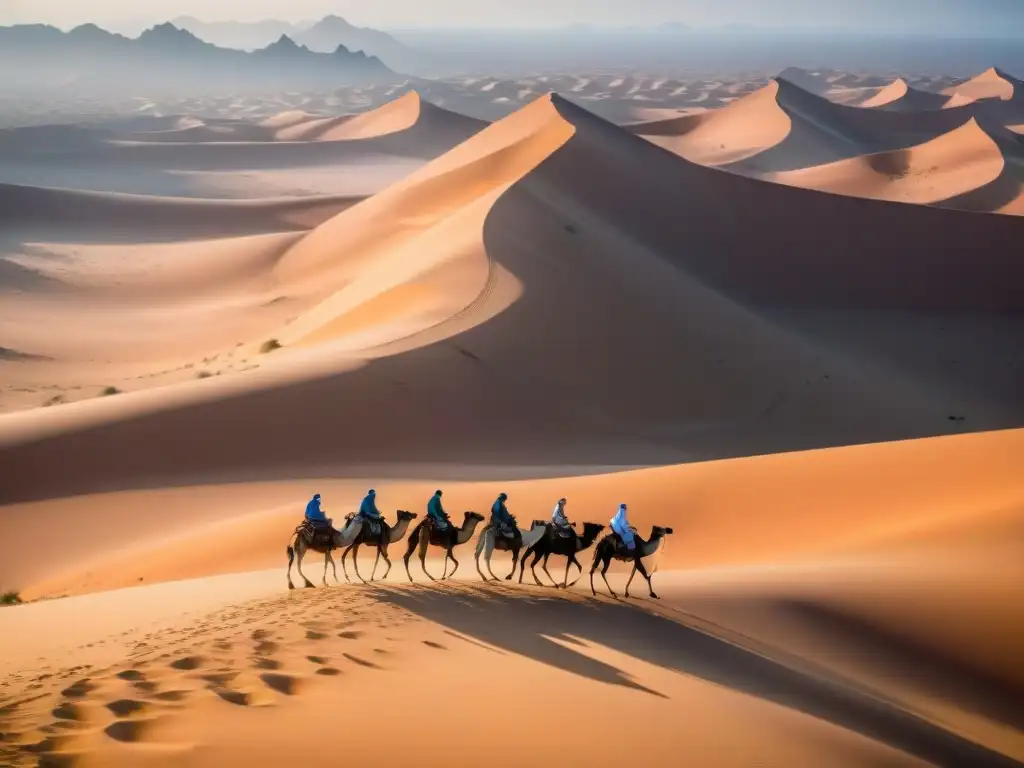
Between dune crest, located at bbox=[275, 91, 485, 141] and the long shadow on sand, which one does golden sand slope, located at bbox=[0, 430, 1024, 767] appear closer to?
the long shadow on sand

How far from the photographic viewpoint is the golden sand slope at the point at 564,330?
17750mm

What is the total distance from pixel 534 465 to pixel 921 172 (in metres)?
52.7

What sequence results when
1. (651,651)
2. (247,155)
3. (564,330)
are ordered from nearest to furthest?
(651,651)
(564,330)
(247,155)

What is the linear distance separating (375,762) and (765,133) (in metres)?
85.0

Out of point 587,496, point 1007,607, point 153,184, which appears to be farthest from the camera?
point 153,184

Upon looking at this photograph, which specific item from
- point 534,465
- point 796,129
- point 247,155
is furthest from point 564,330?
point 247,155

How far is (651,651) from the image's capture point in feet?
26.2

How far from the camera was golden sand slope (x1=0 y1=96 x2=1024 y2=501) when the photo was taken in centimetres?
1775

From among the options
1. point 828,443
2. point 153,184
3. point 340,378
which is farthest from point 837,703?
point 153,184

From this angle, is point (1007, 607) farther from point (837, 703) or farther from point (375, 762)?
point (375, 762)

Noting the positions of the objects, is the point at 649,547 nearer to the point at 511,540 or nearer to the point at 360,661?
the point at 511,540

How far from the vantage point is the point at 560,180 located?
114 feet

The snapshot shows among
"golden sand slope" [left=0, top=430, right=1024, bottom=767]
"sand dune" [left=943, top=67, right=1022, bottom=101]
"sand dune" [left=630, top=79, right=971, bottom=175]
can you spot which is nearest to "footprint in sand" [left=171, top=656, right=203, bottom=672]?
"golden sand slope" [left=0, top=430, right=1024, bottom=767]

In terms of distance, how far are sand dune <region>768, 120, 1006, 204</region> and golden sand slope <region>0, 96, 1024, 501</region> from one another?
2208 cm
